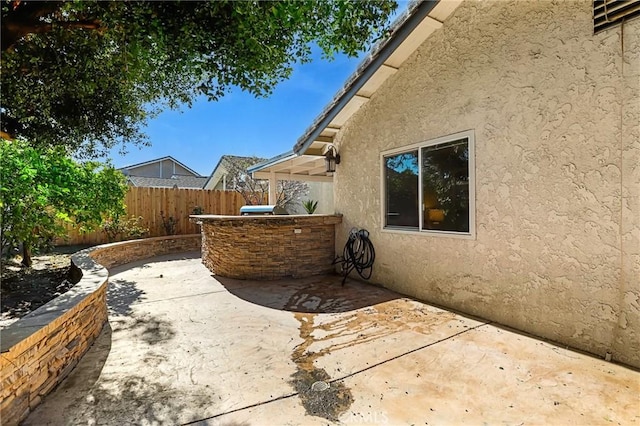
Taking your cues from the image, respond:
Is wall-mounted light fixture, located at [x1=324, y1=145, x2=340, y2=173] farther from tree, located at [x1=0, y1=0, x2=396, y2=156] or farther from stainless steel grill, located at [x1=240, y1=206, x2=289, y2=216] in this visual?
tree, located at [x1=0, y1=0, x2=396, y2=156]

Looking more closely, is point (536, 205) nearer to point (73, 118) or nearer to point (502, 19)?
point (502, 19)

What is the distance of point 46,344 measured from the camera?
10.2 ft

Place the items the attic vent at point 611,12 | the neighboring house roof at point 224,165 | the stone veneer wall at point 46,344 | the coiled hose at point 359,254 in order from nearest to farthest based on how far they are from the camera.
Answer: the stone veneer wall at point 46,344 < the attic vent at point 611,12 < the coiled hose at point 359,254 < the neighboring house roof at point 224,165

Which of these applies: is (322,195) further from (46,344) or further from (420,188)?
(46,344)

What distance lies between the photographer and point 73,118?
6.52 m

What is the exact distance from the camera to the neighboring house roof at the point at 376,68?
5.26 metres

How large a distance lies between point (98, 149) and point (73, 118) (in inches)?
100

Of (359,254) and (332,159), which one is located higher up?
(332,159)

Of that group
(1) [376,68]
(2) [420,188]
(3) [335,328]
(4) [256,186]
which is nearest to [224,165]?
(4) [256,186]

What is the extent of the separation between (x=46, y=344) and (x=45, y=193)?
2352 millimetres

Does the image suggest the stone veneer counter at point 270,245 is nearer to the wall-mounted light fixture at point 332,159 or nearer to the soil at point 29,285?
the wall-mounted light fixture at point 332,159

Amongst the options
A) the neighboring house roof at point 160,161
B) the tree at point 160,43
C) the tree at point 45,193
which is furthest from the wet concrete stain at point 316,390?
the neighboring house roof at point 160,161

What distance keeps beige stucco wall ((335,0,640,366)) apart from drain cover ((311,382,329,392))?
10.5ft

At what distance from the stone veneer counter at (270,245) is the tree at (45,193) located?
8.51ft
